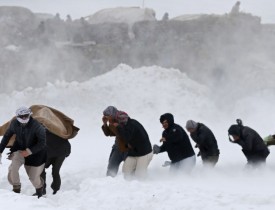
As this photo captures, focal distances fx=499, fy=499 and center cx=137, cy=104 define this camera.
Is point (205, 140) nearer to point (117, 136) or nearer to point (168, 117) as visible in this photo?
point (168, 117)

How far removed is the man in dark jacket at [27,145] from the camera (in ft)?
22.0

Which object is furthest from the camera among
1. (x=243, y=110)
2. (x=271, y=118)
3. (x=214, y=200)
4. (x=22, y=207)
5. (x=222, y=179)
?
(x=243, y=110)

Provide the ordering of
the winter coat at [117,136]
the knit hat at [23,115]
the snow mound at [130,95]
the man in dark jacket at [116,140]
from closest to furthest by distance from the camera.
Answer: the knit hat at [23,115] → the man in dark jacket at [116,140] → the winter coat at [117,136] → the snow mound at [130,95]

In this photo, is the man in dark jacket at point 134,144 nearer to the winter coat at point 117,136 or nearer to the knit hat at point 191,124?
the winter coat at point 117,136

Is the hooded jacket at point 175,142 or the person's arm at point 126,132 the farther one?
the hooded jacket at point 175,142

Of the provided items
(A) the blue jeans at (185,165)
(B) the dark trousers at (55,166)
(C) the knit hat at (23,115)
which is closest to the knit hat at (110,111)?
(B) the dark trousers at (55,166)

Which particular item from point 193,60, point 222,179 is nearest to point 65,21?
point 193,60

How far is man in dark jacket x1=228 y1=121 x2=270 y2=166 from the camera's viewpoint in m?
8.88

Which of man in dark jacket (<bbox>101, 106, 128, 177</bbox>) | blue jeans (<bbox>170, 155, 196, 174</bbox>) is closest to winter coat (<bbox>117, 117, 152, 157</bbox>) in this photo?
man in dark jacket (<bbox>101, 106, 128, 177</bbox>)

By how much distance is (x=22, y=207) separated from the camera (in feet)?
18.3

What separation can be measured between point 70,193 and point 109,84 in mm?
16000

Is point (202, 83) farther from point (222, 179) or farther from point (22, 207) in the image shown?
point (22, 207)

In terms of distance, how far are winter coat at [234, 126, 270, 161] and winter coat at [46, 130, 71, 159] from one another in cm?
315

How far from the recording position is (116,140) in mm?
8445
